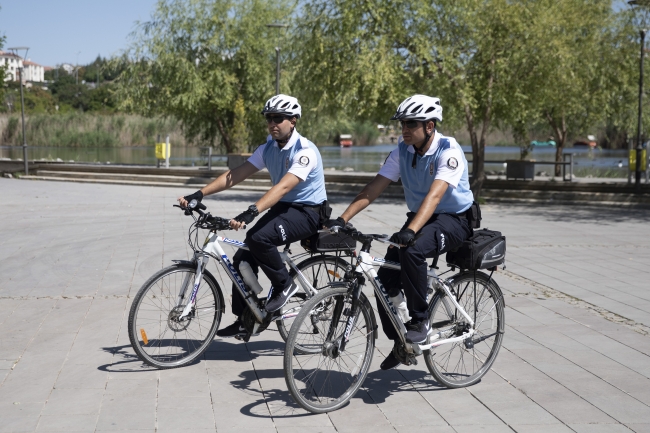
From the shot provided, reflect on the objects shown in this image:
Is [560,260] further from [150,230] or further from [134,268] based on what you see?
[150,230]

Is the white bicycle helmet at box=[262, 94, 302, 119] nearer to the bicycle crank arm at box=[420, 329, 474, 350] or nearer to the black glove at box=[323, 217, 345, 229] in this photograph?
the black glove at box=[323, 217, 345, 229]

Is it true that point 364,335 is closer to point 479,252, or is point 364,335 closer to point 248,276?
point 479,252

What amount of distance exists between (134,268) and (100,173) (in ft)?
65.1

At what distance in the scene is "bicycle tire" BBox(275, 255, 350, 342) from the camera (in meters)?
5.79

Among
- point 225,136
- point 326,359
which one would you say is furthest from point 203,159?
point 326,359

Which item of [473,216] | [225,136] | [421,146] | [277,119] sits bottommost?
[473,216]

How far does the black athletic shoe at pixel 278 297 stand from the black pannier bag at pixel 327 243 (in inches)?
12.5

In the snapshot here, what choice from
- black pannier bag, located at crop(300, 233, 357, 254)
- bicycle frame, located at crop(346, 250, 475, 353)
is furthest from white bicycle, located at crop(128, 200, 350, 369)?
bicycle frame, located at crop(346, 250, 475, 353)

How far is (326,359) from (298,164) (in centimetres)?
136

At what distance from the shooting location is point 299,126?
32.7m

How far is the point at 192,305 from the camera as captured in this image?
542 centimetres

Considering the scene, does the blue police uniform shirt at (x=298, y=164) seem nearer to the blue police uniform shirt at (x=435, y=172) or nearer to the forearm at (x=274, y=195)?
the forearm at (x=274, y=195)

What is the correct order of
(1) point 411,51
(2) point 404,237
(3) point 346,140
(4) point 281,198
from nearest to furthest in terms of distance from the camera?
(2) point 404,237 → (4) point 281,198 → (1) point 411,51 → (3) point 346,140

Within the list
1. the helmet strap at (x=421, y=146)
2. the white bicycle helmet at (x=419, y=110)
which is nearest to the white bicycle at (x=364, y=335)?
the helmet strap at (x=421, y=146)
